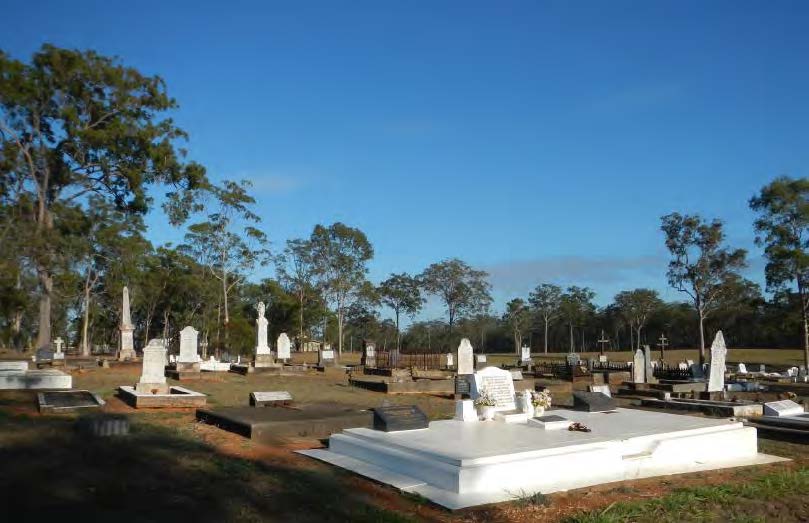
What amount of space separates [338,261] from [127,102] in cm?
2808

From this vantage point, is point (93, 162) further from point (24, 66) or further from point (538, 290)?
point (538, 290)

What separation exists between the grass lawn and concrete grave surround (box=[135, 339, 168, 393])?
5.39 metres

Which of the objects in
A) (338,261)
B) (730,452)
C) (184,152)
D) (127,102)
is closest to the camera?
(730,452)

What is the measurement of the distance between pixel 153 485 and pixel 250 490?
107cm

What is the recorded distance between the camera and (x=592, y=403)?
1316 centimetres

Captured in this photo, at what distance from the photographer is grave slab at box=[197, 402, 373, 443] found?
11234 mm

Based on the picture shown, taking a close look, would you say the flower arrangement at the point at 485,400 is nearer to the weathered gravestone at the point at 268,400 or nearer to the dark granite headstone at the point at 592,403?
the dark granite headstone at the point at 592,403

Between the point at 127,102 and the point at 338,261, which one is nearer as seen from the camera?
the point at 127,102

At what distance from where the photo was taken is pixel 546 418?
36.6 feet

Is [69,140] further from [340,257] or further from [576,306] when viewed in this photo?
[576,306]

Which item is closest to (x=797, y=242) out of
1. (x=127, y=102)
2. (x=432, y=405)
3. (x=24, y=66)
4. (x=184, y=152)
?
(x=432, y=405)

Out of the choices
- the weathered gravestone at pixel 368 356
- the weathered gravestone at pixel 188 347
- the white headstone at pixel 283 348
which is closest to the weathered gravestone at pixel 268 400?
the weathered gravestone at pixel 188 347

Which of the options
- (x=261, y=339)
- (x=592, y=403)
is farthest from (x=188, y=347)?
(x=592, y=403)

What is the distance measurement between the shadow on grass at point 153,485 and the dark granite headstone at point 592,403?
20.8 ft
